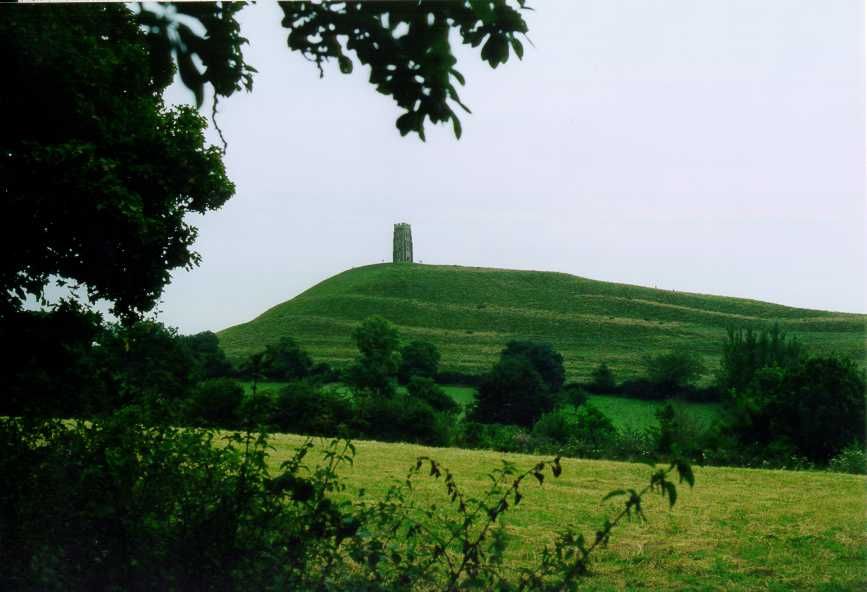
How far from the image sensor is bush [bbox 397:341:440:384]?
42.6 feet

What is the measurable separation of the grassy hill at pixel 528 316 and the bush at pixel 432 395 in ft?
1.56

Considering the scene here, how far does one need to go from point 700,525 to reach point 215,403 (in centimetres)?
404

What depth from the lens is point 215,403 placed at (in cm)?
449

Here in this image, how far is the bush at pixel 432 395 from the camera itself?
12.6m

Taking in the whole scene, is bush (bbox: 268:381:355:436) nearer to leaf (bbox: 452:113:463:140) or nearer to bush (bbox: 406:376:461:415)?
leaf (bbox: 452:113:463:140)

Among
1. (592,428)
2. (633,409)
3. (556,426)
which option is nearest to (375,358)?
(556,426)

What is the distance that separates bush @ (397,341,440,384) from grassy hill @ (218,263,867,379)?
240 mm

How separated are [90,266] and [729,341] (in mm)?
13357

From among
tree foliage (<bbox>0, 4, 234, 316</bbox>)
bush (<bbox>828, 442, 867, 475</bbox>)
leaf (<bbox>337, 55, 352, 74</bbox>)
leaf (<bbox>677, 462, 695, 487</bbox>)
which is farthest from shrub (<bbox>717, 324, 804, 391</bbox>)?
leaf (<bbox>337, 55, 352, 74</bbox>)

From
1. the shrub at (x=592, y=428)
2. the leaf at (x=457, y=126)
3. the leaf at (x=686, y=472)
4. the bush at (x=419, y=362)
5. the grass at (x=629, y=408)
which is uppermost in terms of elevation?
the leaf at (x=457, y=126)

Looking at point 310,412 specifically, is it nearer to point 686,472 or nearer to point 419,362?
point 686,472

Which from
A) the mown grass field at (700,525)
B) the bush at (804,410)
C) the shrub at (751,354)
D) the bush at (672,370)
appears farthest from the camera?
the shrub at (751,354)

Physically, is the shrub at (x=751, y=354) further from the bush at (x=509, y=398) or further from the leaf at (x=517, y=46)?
the leaf at (x=517, y=46)

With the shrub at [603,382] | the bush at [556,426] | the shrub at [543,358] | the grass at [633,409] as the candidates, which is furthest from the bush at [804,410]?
the shrub at [543,358]
